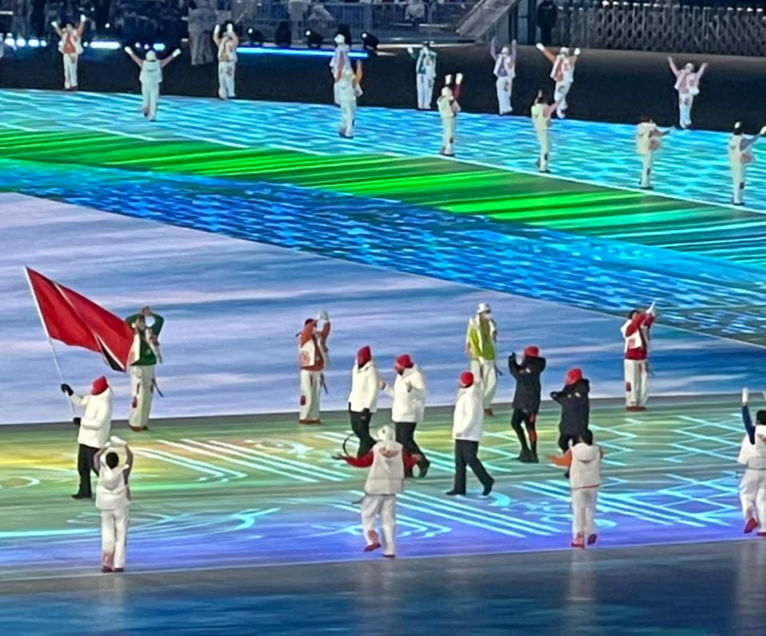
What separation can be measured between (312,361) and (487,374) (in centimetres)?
214

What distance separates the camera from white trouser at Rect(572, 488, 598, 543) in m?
22.0

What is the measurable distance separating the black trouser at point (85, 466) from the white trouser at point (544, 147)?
23.7 meters

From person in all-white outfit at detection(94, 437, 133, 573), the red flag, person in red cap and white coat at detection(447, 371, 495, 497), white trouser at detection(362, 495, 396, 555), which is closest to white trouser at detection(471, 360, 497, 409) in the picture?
person in red cap and white coat at detection(447, 371, 495, 497)

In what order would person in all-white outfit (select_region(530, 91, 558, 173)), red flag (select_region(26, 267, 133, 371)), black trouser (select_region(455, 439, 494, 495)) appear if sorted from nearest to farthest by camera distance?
1. black trouser (select_region(455, 439, 494, 495))
2. red flag (select_region(26, 267, 133, 371))
3. person in all-white outfit (select_region(530, 91, 558, 173))

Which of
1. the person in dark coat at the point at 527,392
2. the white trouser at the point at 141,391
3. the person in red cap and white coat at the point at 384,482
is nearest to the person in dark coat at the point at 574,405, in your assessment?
the person in dark coat at the point at 527,392

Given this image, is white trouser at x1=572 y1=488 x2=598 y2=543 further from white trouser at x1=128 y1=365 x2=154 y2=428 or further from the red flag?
white trouser at x1=128 y1=365 x2=154 y2=428

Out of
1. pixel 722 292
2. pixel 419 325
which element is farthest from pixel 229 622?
pixel 722 292

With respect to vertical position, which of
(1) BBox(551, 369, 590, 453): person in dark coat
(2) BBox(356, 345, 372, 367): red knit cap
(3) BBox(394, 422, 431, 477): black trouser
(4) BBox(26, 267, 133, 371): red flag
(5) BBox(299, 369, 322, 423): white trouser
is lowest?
(5) BBox(299, 369, 322, 423): white trouser

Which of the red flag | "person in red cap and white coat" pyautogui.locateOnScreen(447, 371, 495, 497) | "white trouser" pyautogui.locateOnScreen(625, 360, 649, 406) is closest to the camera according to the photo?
"person in red cap and white coat" pyautogui.locateOnScreen(447, 371, 495, 497)

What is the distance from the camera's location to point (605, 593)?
20203 millimetres

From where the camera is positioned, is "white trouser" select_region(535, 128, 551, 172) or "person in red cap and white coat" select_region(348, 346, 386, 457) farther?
"white trouser" select_region(535, 128, 551, 172)

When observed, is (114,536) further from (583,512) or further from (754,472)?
(754,472)

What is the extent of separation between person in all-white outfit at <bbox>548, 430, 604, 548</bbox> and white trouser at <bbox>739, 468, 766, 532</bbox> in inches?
61.7

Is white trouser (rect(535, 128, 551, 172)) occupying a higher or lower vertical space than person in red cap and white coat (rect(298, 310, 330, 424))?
higher
